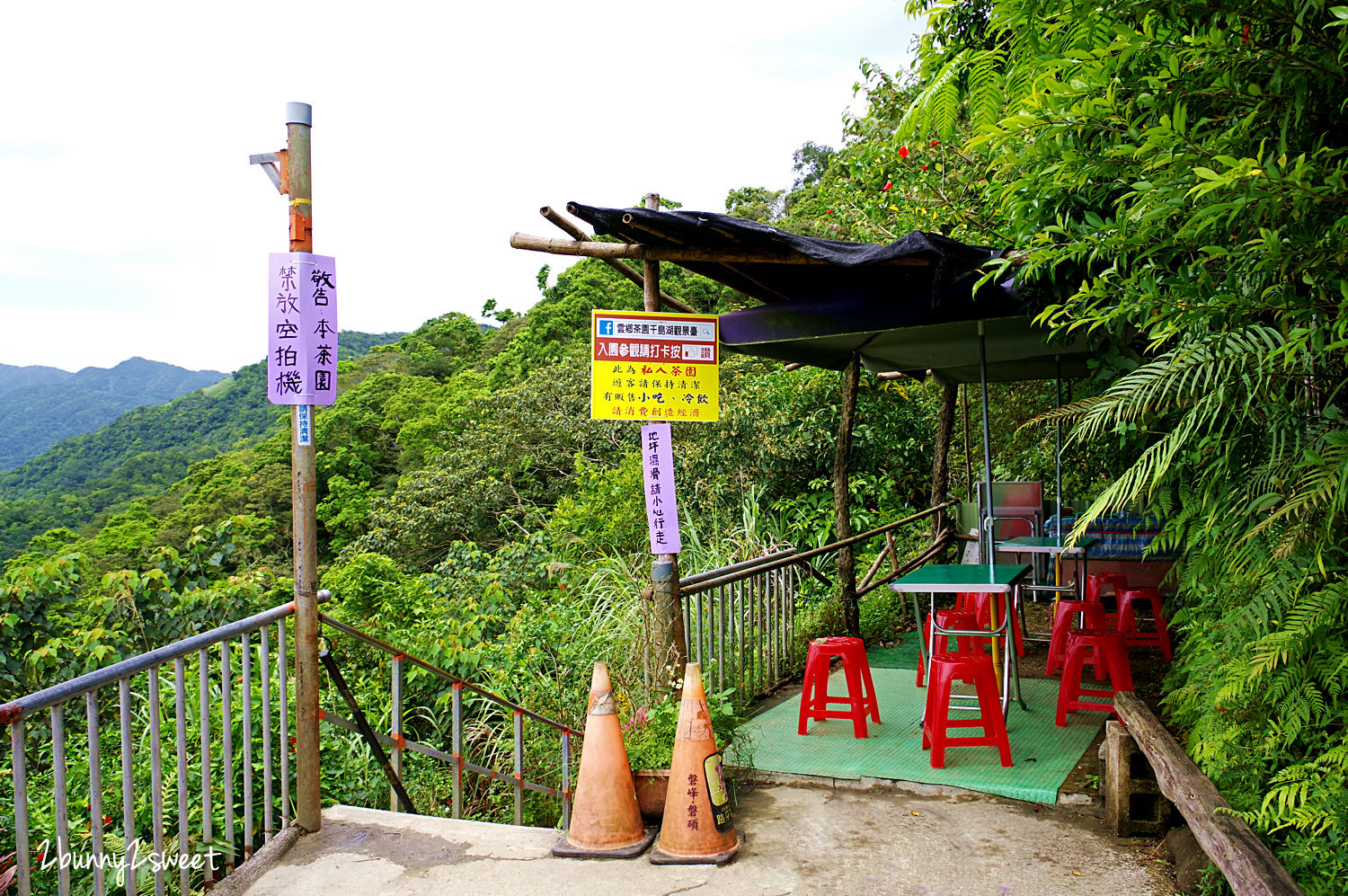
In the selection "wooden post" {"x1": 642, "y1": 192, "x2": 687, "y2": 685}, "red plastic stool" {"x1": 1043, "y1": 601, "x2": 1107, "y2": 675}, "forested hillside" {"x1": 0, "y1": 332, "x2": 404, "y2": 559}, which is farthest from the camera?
"forested hillside" {"x1": 0, "y1": 332, "x2": 404, "y2": 559}

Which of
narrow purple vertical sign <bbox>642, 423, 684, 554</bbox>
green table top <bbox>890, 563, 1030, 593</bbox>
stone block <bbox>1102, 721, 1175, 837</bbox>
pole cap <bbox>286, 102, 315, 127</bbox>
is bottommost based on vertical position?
stone block <bbox>1102, 721, 1175, 837</bbox>

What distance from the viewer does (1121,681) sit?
4.50 m

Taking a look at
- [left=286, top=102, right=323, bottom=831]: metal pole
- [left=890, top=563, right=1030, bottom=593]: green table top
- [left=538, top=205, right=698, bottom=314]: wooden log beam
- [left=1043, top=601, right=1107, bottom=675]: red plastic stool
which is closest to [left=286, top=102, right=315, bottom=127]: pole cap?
[left=286, top=102, right=323, bottom=831]: metal pole

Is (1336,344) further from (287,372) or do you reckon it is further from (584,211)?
(287,372)

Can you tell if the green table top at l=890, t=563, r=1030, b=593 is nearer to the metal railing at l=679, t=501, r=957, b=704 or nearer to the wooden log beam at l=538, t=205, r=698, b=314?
the metal railing at l=679, t=501, r=957, b=704

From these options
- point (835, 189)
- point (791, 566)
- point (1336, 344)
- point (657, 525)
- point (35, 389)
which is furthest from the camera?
point (35, 389)

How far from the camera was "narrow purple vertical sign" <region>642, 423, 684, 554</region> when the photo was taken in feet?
Answer: 13.9

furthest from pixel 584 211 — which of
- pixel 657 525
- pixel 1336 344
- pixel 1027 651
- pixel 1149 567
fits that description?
pixel 1149 567

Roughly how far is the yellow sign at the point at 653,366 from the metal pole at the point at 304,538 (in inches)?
51.2

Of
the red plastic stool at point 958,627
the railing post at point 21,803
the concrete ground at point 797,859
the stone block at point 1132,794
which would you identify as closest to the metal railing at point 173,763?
the railing post at point 21,803

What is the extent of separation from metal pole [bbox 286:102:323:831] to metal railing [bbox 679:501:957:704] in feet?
6.14

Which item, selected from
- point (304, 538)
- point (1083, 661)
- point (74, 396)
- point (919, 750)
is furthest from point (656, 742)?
point (74, 396)

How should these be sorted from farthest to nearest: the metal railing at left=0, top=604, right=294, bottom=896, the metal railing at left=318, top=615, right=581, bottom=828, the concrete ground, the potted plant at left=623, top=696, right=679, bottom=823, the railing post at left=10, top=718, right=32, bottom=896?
1. the metal railing at left=318, top=615, right=581, bottom=828
2. the potted plant at left=623, top=696, right=679, bottom=823
3. the concrete ground
4. the metal railing at left=0, top=604, right=294, bottom=896
5. the railing post at left=10, top=718, right=32, bottom=896

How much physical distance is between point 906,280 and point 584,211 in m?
1.67
